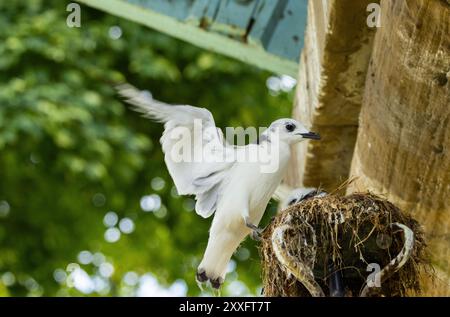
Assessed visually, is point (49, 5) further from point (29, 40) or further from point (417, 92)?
point (417, 92)

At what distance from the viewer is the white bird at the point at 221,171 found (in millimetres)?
3441

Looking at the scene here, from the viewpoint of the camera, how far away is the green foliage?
24.9ft

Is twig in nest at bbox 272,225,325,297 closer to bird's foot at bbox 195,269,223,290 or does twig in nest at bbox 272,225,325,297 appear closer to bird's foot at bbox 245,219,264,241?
bird's foot at bbox 245,219,264,241

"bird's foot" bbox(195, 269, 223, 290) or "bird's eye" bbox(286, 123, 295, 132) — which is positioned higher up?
"bird's eye" bbox(286, 123, 295, 132)

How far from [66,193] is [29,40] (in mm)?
1461

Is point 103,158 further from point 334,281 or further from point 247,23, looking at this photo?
point 334,281

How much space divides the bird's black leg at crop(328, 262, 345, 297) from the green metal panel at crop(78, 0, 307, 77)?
1.96 metres

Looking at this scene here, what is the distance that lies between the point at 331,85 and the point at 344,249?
3.90 ft

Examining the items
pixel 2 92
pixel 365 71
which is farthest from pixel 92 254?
pixel 365 71

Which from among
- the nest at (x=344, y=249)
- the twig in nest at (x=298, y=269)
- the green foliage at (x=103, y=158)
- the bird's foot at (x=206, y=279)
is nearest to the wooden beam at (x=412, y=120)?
the nest at (x=344, y=249)

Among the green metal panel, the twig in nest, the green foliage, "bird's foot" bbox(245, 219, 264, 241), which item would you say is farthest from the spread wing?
the green foliage

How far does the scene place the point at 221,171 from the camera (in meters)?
3.54

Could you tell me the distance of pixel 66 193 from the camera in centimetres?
836

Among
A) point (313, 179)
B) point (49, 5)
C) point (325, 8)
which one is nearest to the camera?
point (325, 8)
